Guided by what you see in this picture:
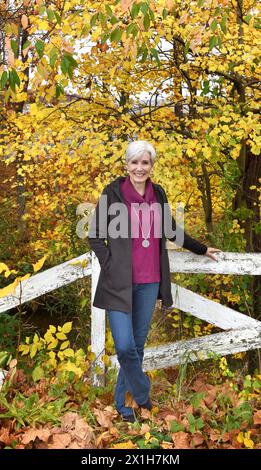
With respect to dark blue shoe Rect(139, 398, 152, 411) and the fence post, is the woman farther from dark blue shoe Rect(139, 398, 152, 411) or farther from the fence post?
the fence post

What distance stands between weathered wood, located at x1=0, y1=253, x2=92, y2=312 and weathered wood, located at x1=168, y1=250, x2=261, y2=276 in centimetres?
65

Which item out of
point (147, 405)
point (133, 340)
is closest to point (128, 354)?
point (133, 340)

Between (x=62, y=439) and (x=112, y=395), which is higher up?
(x=112, y=395)

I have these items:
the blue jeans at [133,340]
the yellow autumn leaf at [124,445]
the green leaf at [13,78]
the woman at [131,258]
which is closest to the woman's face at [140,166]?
the woman at [131,258]

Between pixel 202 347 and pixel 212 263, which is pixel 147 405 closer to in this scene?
pixel 202 347

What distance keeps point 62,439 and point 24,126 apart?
408 centimetres

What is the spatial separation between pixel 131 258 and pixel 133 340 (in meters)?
0.53

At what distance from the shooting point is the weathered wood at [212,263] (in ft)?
13.1

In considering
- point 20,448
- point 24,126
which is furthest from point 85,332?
point 24,126

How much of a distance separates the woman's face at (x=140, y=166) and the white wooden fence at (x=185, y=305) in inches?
29.8

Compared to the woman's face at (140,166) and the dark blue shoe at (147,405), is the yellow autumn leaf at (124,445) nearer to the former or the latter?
the dark blue shoe at (147,405)
